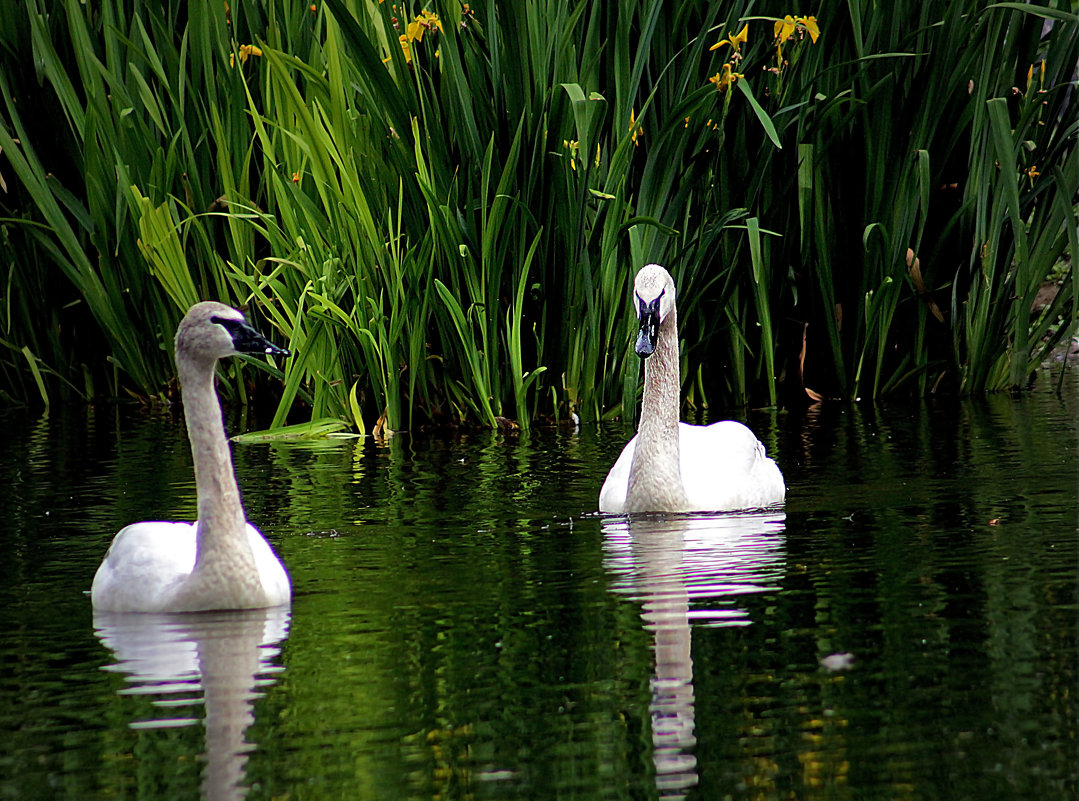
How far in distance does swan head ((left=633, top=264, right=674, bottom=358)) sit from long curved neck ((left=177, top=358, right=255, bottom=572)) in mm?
1936

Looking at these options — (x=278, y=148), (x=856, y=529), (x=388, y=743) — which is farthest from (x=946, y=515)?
(x=278, y=148)

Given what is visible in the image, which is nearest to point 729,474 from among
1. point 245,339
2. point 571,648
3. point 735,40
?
point 735,40

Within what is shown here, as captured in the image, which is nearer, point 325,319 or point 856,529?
point 856,529

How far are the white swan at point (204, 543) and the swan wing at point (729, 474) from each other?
218 centimetres

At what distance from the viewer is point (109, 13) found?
Result: 933 centimetres

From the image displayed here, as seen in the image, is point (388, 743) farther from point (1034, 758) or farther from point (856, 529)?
point (856, 529)

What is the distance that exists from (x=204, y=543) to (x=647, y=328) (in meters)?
2.38

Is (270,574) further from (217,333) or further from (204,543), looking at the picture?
(217,333)

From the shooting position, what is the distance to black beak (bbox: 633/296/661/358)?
648 cm

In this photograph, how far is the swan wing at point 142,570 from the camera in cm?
477

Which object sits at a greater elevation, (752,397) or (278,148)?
(278,148)

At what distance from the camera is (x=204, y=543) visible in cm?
469

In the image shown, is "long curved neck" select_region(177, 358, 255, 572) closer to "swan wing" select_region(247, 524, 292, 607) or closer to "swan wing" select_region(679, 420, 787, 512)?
"swan wing" select_region(247, 524, 292, 607)

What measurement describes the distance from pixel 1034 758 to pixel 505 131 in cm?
544
